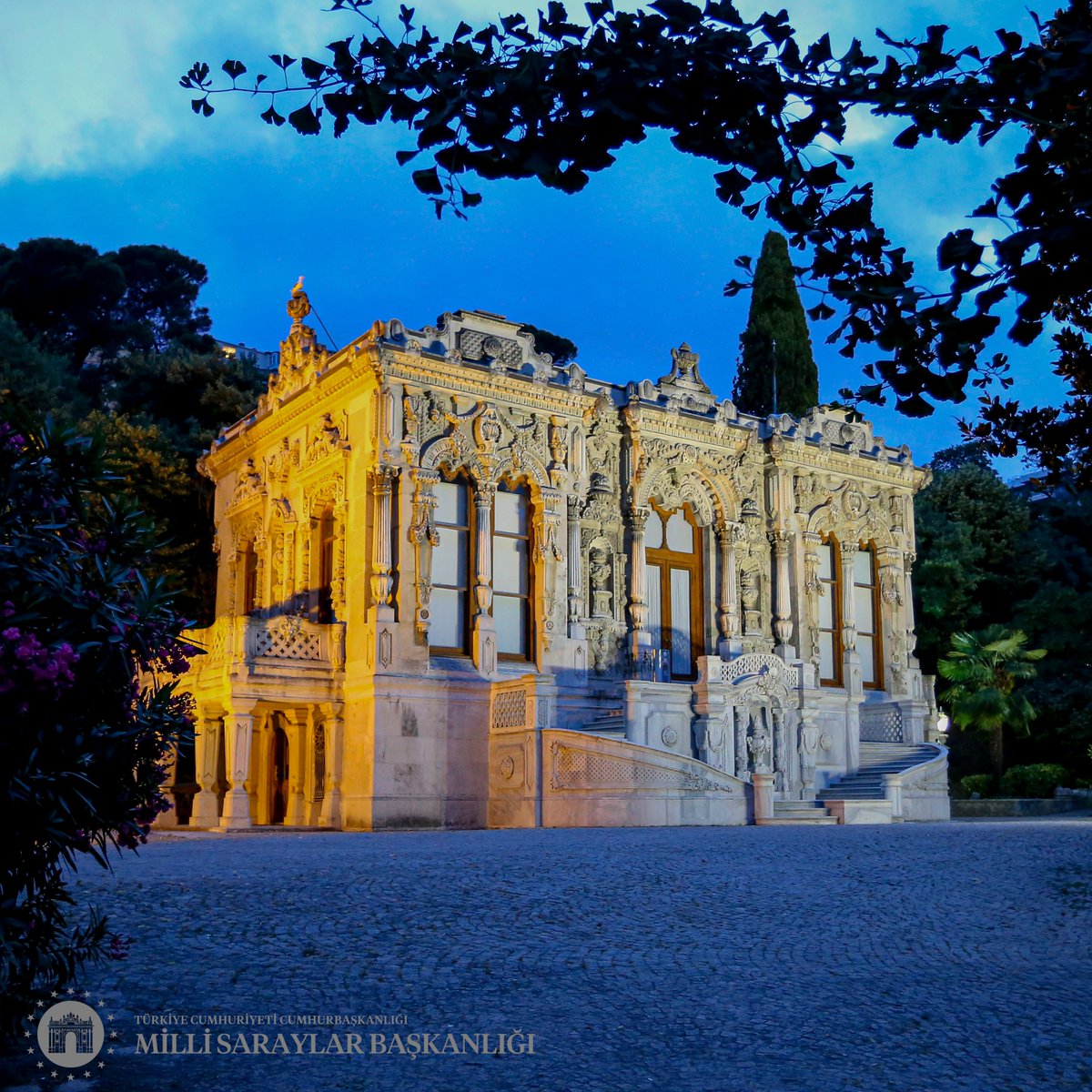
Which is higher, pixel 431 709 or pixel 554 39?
pixel 554 39

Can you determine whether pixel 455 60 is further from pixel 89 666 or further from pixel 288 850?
pixel 288 850

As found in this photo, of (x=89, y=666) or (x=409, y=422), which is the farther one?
(x=409, y=422)

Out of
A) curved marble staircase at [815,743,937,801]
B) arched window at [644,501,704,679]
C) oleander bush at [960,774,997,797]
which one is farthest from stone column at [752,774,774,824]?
oleander bush at [960,774,997,797]

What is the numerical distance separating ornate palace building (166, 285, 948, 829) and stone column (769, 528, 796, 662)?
6cm

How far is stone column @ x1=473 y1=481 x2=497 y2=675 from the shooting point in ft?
72.5

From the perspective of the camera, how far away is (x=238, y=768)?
2053 cm

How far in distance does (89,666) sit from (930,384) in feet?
10.8

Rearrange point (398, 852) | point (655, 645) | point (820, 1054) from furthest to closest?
1. point (655, 645)
2. point (398, 852)
3. point (820, 1054)

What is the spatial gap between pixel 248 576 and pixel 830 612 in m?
12.5

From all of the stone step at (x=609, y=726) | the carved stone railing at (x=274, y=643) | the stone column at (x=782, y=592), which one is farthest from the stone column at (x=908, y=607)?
the carved stone railing at (x=274, y=643)

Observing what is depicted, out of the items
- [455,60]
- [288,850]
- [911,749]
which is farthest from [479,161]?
[911,749]


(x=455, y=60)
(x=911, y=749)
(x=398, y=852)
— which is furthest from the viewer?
(x=911, y=749)

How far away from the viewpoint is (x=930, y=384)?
4535 mm

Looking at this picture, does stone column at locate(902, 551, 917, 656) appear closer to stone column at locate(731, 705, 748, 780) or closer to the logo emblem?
stone column at locate(731, 705, 748, 780)
